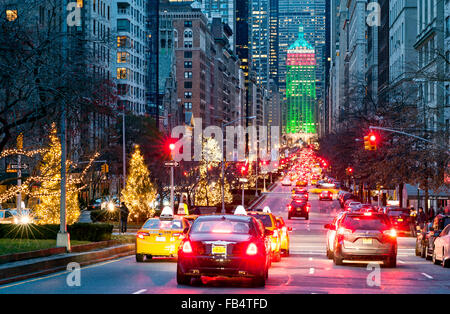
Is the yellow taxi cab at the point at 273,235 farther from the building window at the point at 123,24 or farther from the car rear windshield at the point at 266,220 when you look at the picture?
the building window at the point at 123,24

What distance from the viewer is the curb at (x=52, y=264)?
19.6m

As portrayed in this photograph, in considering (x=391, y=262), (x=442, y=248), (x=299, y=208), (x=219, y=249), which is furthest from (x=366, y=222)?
(x=299, y=208)

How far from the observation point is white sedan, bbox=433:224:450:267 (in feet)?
85.0

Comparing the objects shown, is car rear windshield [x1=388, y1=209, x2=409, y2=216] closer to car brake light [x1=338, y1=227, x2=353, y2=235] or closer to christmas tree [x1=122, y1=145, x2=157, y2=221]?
christmas tree [x1=122, y1=145, x2=157, y2=221]

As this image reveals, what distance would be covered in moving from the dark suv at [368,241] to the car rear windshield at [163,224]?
532 cm

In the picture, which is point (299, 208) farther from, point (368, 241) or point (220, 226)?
point (220, 226)

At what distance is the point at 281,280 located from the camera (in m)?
19.5

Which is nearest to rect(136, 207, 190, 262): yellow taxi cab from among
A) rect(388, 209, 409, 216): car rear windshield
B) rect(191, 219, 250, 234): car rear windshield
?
rect(191, 219, 250, 234): car rear windshield

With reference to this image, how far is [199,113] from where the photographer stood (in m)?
170

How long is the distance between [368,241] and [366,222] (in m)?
0.66

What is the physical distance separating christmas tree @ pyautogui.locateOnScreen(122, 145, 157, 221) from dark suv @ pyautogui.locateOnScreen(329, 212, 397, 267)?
99.2ft

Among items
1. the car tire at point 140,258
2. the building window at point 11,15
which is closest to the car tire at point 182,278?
the building window at point 11,15
